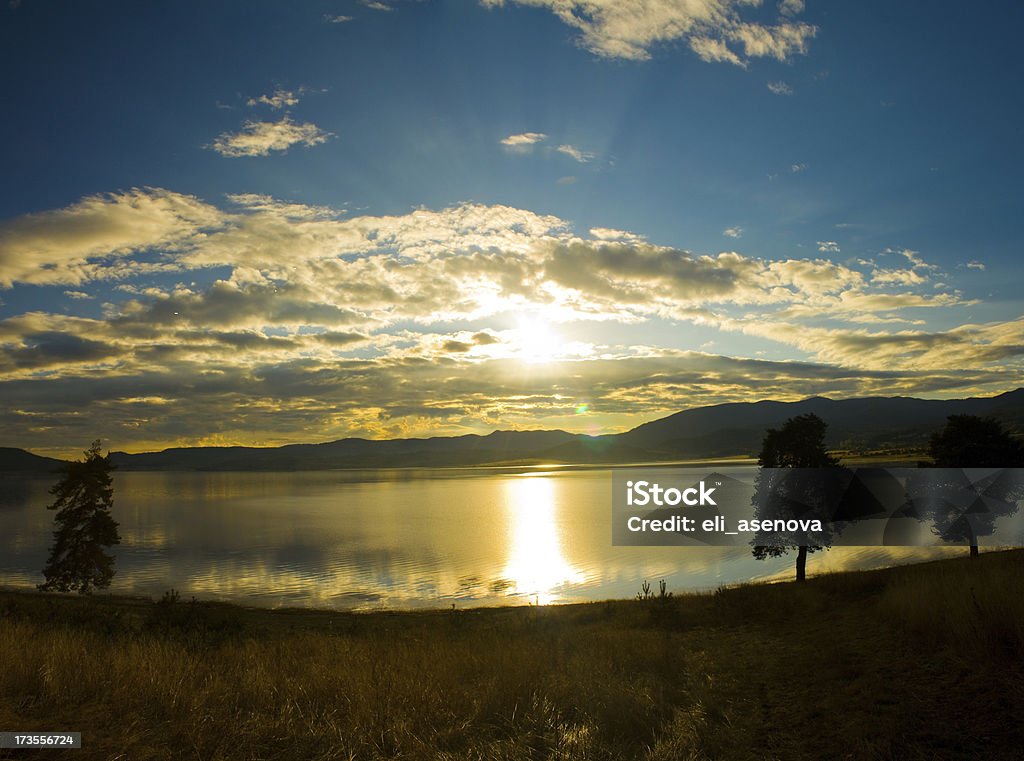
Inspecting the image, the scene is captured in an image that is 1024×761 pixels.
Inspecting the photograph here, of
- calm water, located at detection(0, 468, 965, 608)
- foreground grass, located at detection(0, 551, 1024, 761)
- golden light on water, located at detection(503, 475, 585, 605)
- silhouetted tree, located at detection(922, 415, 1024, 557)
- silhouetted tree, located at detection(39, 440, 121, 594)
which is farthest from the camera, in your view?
golden light on water, located at detection(503, 475, 585, 605)

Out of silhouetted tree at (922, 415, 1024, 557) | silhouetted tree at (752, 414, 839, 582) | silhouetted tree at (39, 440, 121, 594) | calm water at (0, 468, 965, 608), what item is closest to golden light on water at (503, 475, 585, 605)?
calm water at (0, 468, 965, 608)

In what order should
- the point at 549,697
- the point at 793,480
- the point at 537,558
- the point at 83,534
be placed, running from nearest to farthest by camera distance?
the point at 549,697 → the point at 793,480 → the point at 83,534 → the point at 537,558

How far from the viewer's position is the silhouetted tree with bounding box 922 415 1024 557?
3816cm

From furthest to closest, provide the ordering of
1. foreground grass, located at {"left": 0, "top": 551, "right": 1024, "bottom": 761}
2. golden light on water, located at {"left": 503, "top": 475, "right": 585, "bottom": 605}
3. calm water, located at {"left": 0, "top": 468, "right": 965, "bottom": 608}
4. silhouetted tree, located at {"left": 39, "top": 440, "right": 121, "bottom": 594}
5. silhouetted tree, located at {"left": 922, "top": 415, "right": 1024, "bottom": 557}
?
golden light on water, located at {"left": 503, "top": 475, "right": 585, "bottom": 605} → calm water, located at {"left": 0, "top": 468, "right": 965, "bottom": 608} → silhouetted tree, located at {"left": 39, "top": 440, "right": 121, "bottom": 594} → silhouetted tree, located at {"left": 922, "top": 415, "right": 1024, "bottom": 557} → foreground grass, located at {"left": 0, "top": 551, "right": 1024, "bottom": 761}

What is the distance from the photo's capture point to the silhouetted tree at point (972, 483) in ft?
125

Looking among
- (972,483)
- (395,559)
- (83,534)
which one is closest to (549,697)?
(972,483)

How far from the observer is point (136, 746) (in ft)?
22.0

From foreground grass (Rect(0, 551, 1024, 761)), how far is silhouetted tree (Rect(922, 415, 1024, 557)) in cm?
3092

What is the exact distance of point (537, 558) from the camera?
67.0m

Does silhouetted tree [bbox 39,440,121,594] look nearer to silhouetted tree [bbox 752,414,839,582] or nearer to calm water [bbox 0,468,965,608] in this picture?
calm water [bbox 0,468,965,608]

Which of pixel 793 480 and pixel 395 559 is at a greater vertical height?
pixel 793 480

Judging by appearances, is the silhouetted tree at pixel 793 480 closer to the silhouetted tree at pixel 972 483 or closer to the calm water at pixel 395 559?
the silhouetted tree at pixel 972 483

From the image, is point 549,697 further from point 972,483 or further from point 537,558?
point 537,558

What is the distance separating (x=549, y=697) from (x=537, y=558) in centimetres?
5989
